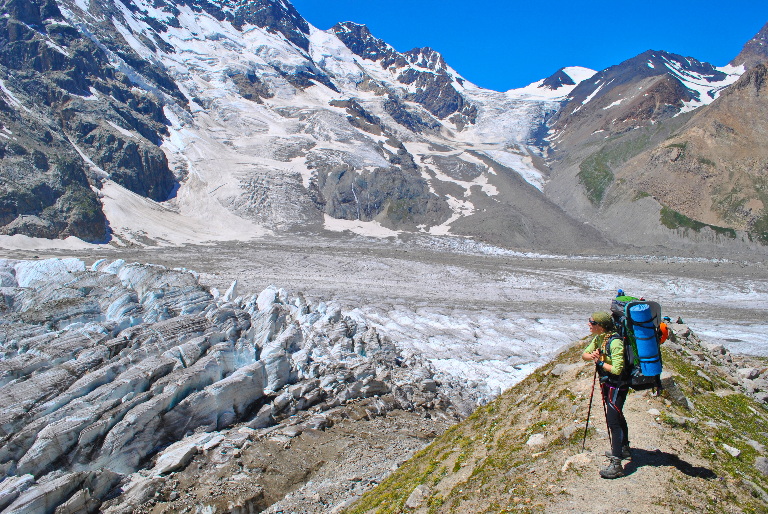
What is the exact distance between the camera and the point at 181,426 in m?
12.1

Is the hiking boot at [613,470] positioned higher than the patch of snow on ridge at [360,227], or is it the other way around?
the patch of snow on ridge at [360,227]

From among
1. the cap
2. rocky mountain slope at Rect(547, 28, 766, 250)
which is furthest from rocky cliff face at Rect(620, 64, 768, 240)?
the cap

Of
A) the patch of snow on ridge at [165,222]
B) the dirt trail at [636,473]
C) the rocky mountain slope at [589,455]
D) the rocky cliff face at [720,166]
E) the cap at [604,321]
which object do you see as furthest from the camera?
the rocky cliff face at [720,166]

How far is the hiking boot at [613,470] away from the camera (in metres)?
4.94

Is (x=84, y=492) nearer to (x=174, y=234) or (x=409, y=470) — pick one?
(x=409, y=470)

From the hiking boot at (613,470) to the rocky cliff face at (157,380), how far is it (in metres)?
9.44

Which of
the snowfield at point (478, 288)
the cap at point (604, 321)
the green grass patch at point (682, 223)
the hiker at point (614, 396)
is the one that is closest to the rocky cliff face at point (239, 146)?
the green grass patch at point (682, 223)

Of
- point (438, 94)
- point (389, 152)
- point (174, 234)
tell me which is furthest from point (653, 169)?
point (438, 94)

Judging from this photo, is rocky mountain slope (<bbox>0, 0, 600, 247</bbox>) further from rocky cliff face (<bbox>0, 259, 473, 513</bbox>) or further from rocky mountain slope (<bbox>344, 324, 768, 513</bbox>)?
rocky mountain slope (<bbox>344, 324, 768, 513</bbox>)

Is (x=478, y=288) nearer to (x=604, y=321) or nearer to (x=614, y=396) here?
(x=604, y=321)

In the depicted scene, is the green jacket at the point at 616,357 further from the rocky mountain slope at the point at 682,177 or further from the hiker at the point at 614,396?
the rocky mountain slope at the point at 682,177

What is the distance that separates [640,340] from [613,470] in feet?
4.66

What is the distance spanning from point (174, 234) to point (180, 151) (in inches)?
1182

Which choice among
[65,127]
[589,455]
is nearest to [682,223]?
[589,455]
